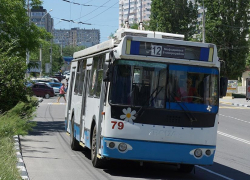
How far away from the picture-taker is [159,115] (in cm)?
1148

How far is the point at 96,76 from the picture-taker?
13.5m

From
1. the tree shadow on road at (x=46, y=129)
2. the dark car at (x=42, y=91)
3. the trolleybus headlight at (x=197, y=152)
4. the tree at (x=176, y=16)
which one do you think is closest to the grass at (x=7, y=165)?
the trolleybus headlight at (x=197, y=152)

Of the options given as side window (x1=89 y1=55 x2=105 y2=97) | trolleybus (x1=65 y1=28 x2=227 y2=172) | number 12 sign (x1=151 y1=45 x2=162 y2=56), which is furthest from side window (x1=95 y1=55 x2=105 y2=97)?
number 12 sign (x1=151 y1=45 x2=162 y2=56)

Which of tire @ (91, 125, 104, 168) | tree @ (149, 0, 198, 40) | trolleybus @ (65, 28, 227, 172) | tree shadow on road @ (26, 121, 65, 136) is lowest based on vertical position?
tree shadow on road @ (26, 121, 65, 136)

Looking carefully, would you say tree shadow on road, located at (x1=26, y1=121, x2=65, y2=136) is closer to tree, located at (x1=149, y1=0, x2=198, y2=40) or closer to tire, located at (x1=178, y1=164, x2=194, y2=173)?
tire, located at (x1=178, y1=164, x2=194, y2=173)

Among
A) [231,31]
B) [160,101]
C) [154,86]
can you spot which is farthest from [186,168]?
[231,31]

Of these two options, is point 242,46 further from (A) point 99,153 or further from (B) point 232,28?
(A) point 99,153

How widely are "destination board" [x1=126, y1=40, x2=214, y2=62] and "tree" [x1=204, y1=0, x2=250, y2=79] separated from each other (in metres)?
57.1

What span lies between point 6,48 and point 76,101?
9215mm

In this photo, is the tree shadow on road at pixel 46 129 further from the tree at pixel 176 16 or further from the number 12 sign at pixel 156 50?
the tree at pixel 176 16

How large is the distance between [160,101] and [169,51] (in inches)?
38.2

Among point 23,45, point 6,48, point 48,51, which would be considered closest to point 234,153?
point 6,48

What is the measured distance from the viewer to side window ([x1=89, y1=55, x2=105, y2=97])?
42.6ft

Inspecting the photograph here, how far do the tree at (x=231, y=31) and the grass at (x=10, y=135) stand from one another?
4617 centimetres
